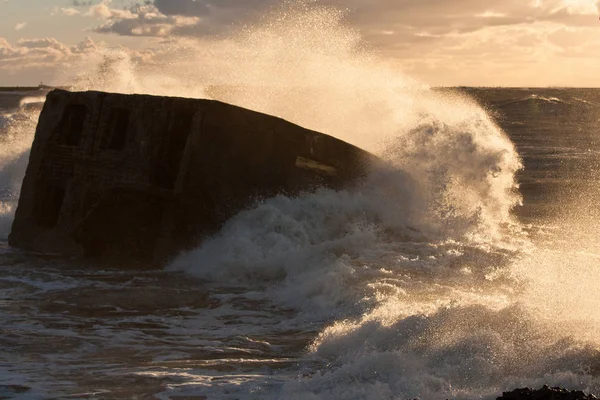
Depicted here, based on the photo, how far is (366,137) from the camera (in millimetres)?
16656

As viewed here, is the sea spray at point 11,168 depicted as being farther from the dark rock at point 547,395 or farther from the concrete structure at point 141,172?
the dark rock at point 547,395

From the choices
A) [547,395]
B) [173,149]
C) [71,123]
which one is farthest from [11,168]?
[547,395]

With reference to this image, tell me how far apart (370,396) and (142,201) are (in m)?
5.83

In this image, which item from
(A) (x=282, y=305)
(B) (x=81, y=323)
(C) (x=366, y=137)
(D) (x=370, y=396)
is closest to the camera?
(D) (x=370, y=396)

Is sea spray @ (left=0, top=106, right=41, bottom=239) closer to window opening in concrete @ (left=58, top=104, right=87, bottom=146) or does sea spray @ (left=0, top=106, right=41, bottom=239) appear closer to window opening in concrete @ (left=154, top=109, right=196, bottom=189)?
window opening in concrete @ (left=58, top=104, right=87, bottom=146)

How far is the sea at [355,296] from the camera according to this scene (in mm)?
6383

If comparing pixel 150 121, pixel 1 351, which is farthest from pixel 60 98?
pixel 1 351

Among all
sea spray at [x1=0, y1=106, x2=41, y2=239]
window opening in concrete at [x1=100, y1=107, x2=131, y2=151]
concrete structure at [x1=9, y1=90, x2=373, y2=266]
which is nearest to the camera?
concrete structure at [x1=9, y1=90, x2=373, y2=266]

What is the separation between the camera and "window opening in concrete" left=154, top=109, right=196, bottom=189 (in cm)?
1104

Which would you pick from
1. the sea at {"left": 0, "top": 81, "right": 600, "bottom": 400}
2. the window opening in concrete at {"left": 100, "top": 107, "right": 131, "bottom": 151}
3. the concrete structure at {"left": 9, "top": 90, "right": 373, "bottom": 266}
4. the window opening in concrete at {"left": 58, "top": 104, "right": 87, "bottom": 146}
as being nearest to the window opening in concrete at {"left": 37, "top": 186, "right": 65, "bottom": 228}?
the concrete structure at {"left": 9, "top": 90, "right": 373, "bottom": 266}

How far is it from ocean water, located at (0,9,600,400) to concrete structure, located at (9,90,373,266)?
0.35 metres

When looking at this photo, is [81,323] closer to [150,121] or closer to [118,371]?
[118,371]

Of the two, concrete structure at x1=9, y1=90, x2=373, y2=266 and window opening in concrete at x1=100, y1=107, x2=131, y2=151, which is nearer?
concrete structure at x1=9, y1=90, x2=373, y2=266

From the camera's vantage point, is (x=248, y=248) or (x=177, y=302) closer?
(x=177, y=302)
